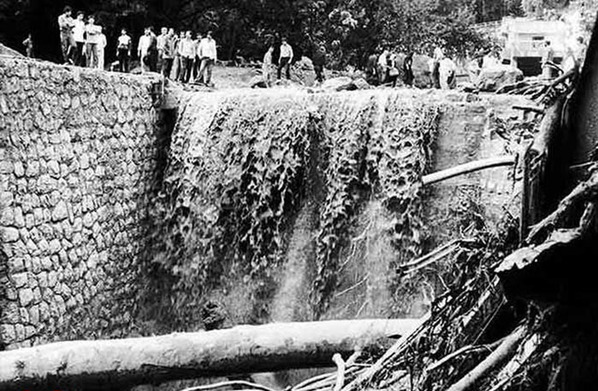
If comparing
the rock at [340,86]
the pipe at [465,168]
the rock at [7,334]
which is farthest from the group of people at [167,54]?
the pipe at [465,168]

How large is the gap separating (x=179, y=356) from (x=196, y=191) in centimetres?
908

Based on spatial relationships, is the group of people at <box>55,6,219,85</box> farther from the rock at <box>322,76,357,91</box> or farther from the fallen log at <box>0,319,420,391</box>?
the fallen log at <box>0,319,420,391</box>

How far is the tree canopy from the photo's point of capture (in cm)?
1788

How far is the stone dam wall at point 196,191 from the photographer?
9219 mm

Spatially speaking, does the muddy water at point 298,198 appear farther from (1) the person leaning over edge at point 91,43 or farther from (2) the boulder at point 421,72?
(2) the boulder at point 421,72

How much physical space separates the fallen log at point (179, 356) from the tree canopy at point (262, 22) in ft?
51.2

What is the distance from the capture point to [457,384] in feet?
4.72

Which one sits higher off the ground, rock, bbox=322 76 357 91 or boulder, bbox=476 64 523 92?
boulder, bbox=476 64 523 92

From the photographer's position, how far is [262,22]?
2036cm

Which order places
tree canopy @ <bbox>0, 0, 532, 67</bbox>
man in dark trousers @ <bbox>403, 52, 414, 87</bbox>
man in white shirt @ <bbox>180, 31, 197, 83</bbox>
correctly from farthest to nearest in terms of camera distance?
man in dark trousers @ <bbox>403, 52, 414, 87</bbox>
tree canopy @ <bbox>0, 0, 532, 67</bbox>
man in white shirt @ <bbox>180, 31, 197, 83</bbox>

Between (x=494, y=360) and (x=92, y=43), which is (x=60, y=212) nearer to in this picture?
(x=92, y=43)

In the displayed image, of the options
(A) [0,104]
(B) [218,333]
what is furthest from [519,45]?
(B) [218,333]

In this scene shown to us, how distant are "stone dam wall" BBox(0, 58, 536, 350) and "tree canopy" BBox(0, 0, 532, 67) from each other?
7.08m

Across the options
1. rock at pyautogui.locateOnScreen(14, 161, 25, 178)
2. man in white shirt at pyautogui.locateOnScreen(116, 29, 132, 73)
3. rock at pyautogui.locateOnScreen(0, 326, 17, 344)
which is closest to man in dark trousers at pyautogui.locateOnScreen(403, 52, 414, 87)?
man in white shirt at pyautogui.locateOnScreen(116, 29, 132, 73)
